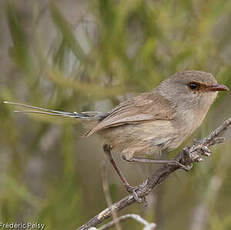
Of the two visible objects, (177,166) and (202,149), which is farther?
(177,166)

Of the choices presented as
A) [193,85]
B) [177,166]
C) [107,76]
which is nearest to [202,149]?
[177,166]

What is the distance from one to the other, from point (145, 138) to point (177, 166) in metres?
0.74

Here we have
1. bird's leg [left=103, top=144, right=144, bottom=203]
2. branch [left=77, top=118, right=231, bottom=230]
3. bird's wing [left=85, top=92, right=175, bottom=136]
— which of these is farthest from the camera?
bird's wing [left=85, top=92, right=175, bottom=136]

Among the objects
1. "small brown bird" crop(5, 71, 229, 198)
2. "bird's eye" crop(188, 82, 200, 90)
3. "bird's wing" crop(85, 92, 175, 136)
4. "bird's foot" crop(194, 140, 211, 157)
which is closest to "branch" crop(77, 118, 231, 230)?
"bird's foot" crop(194, 140, 211, 157)

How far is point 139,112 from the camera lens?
16.7 ft

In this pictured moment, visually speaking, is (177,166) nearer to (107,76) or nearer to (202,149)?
(202,149)

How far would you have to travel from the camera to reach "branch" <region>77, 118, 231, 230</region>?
393 cm

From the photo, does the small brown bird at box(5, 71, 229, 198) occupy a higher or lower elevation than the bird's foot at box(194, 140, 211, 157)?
higher

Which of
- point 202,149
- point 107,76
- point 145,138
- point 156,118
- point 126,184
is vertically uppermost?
point 107,76

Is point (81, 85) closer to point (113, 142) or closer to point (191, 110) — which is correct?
point (113, 142)

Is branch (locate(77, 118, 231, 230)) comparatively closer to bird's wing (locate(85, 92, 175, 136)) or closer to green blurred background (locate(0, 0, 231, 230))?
bird's wing (locate(85, 92, 175, 136))

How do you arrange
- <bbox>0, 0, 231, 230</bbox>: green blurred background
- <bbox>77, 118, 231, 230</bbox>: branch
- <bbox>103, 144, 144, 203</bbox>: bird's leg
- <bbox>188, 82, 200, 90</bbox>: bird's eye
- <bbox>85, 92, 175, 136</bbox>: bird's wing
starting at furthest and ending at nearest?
1. <bbox>0, 0, 231, 230</bbox>: green blurred background
2. <bbox>188, 82, 200, 90</bbox>: bird's eye
3. <bbox>85, 92, 175, 136</bbox>: bird's wing
4. <bbox>103, 144, 144, 203</bbox>: bird's leg
5. <bbox>77, 118, 231, 230</bbox>: branch

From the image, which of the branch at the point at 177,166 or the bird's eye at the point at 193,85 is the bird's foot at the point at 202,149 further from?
the bird's eye at the point at 193,85

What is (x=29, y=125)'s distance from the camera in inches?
274
